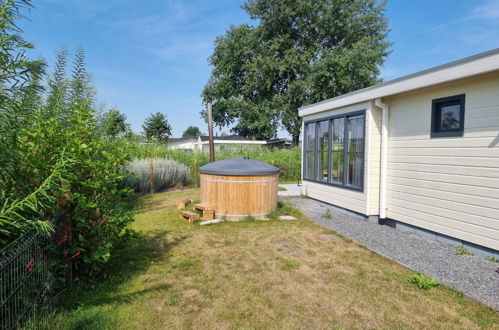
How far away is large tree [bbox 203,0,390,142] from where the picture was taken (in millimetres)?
22484

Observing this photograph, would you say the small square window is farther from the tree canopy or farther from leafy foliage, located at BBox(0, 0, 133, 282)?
the tree canopy

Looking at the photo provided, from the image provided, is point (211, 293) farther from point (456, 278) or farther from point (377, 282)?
point (456, 278)

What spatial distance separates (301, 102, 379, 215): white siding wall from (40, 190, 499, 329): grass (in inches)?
70.6

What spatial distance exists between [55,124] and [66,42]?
0.94 metres

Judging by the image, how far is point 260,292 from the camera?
323 centimetres

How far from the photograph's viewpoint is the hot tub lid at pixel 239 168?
641 cm

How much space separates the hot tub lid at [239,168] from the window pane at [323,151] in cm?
190

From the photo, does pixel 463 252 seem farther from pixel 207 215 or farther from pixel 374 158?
pixel 207 215

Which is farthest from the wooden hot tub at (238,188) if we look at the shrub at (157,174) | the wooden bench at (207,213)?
the shrub at (157,174)

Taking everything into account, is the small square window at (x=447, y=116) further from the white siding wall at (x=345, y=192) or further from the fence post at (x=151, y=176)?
the fence post at (x=151, y=176)

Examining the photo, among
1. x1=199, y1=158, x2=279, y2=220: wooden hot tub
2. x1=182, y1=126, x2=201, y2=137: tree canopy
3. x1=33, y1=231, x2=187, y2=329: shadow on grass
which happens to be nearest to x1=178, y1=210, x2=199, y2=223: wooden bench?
x1=199, y1=158, x2=279, y2=220: wooden hot tub

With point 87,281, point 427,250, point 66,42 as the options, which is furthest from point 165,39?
point 427,250

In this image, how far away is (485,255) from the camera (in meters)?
4.24

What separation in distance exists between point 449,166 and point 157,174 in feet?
31.2
